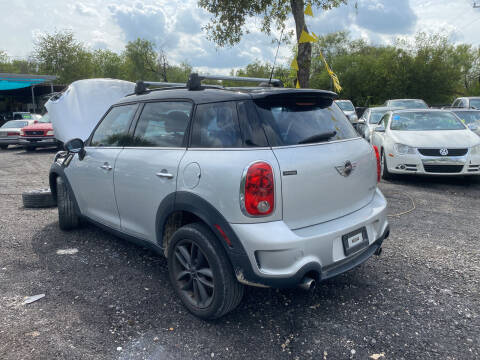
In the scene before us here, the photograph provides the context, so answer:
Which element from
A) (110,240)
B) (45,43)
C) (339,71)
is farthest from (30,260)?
(339,71)

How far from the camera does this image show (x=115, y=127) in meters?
3.96

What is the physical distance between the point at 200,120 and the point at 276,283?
4.41 feet

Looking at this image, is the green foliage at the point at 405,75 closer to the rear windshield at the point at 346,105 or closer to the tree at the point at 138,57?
the rear windshield at the point at 346,105

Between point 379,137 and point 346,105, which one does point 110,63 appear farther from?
point 379,137

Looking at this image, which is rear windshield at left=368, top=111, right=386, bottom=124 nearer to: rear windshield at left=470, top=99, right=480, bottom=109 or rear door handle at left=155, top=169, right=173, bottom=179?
rear windshield at left=470, top=99, right=480, bottom=109

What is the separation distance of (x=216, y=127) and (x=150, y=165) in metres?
0.72

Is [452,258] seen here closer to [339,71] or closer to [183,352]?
[183,352]

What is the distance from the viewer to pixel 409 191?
7.06 m

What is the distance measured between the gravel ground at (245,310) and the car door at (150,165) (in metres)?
0.63

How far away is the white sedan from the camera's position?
284 inches

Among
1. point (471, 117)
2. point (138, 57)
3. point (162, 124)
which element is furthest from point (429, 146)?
point (138, 57)

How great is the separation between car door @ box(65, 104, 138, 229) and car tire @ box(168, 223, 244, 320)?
110cm

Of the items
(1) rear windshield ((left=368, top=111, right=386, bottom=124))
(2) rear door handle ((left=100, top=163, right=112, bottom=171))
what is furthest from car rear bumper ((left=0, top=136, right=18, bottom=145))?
(2) rear door handle ((left=100, top=163, right=112, bottom=171))

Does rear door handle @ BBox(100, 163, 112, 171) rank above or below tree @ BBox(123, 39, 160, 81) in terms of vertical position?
below
